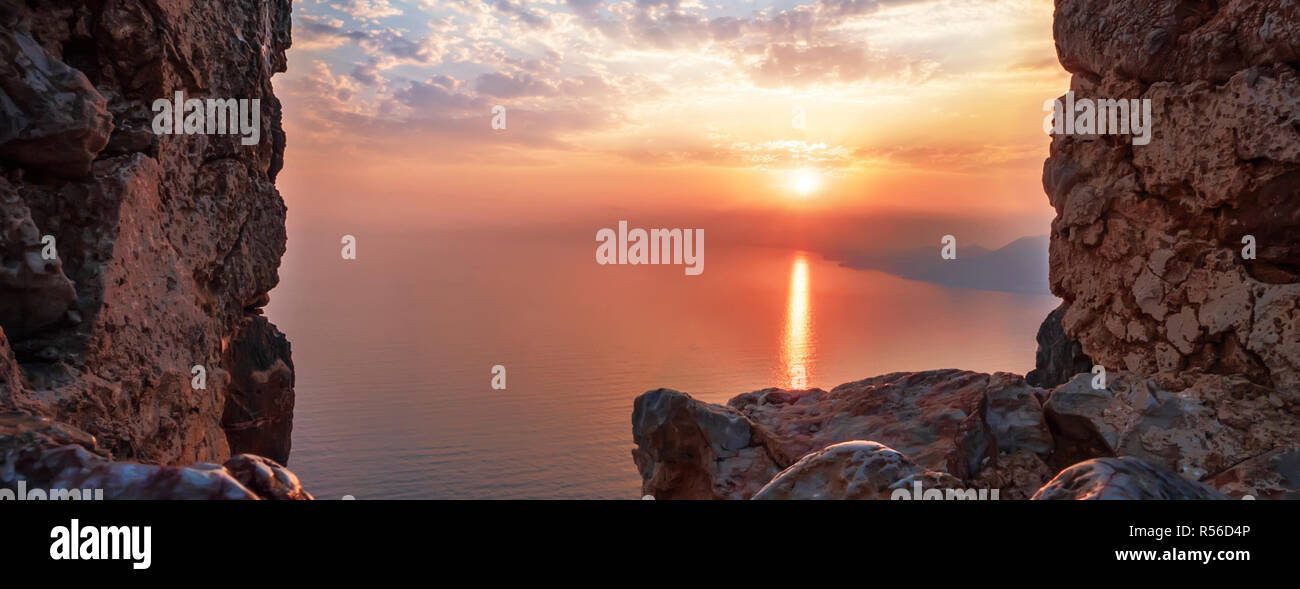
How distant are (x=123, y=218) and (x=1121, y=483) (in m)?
7.03

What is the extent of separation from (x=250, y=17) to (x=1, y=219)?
15.4 feet

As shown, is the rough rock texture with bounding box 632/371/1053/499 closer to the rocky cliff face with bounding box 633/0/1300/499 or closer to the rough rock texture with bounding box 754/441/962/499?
the rocky cliff face with bounding box 633/0/1300/499

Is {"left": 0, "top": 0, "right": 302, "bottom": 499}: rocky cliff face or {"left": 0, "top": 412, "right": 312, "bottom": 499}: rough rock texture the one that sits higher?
{"left": 0, "top": 0, "right": 302, "bottom": 499}: rocky cliff face

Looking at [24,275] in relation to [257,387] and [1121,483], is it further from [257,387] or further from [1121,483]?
[257,387]

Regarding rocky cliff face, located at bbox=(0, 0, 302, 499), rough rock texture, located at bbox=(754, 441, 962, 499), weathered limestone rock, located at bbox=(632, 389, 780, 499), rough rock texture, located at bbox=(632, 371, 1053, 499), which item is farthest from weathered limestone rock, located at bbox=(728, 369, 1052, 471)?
rocky cliff face, located at bbox=(0, 0, 302, 499)

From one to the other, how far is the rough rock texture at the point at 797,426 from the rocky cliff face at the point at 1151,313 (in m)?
0.02

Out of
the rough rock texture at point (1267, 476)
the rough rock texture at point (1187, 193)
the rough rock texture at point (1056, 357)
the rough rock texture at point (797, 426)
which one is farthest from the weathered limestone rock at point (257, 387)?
the rough rock texture at point (1267, 476)

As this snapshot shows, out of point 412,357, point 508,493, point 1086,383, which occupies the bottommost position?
point 508,493

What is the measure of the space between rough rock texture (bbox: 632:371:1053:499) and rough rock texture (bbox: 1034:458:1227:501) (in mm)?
3858

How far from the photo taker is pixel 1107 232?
27.0ft

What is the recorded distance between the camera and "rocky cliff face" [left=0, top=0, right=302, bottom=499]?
5.43 m

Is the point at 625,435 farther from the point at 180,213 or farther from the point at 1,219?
the point at 1,219

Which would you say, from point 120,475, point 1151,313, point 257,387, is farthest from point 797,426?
point 257,387
